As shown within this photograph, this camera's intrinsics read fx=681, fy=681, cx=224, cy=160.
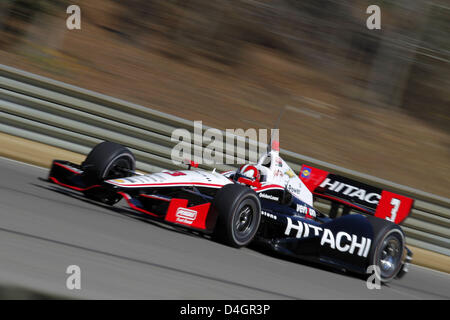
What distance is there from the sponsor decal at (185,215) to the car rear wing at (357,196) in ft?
7.54

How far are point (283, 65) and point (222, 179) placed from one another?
9584 millimetres

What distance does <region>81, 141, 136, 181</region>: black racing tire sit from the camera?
23.9ft

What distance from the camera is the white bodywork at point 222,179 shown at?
6742 millimetres

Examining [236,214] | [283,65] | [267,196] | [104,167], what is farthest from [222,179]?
[283,65]

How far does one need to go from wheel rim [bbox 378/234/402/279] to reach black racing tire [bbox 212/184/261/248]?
1524 mm

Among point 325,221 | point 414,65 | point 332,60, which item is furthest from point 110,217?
point 414,65

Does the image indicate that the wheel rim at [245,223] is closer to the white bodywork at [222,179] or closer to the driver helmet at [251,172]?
the white bodywork at [222,179]

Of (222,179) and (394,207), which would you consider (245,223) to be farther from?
(394,207)

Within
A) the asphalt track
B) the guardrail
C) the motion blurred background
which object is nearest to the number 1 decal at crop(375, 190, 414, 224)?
the asphalt track

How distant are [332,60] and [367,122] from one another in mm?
2427

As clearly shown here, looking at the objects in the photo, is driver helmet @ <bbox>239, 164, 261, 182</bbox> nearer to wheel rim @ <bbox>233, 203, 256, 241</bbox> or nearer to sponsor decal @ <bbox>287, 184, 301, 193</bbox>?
sponsor decal @ <bbox>287, 184, 301, 193</bbox>

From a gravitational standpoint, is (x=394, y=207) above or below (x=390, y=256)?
above

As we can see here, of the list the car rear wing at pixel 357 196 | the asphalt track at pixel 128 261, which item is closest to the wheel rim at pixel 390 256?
the asphalt track at pixel 128 261

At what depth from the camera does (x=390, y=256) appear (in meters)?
7.40
